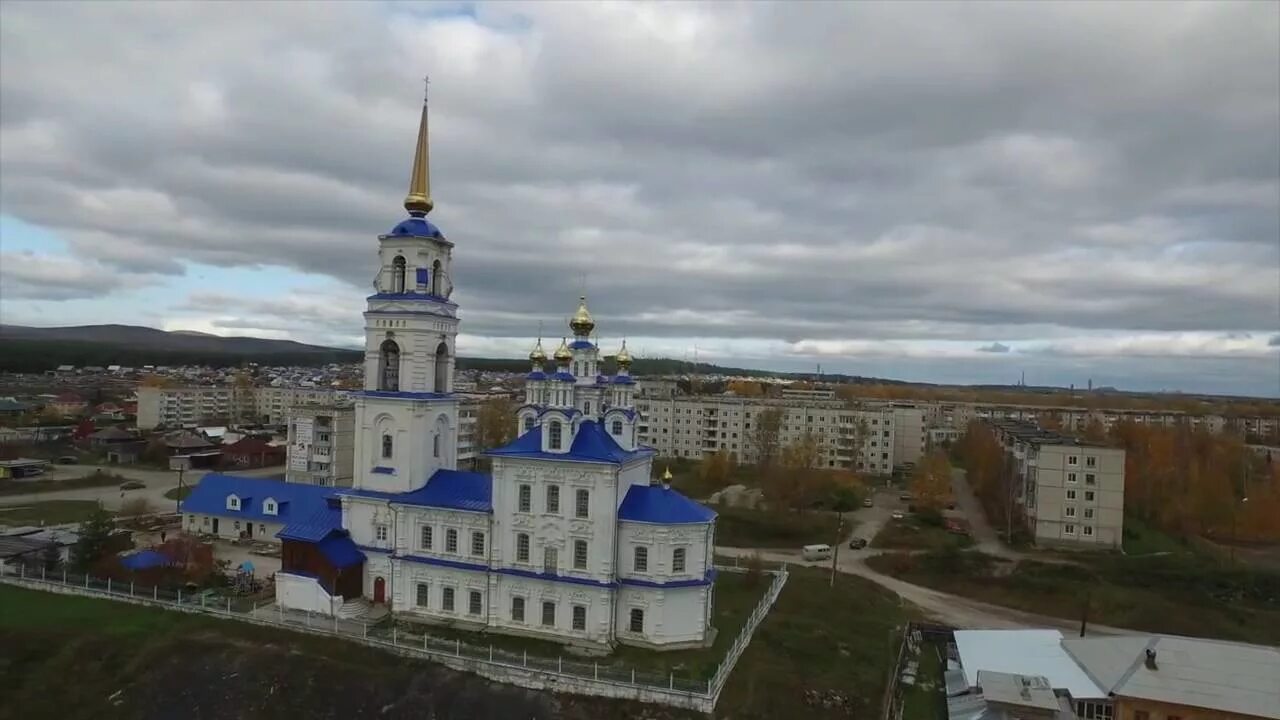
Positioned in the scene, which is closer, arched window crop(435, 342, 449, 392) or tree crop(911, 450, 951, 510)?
arched window crop(435, 342, 449, 392)

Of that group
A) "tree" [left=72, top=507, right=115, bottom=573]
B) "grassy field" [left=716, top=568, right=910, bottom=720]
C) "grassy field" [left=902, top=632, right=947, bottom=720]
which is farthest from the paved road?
"grassy field" [left=902, top=632, right=947, bottom=720]

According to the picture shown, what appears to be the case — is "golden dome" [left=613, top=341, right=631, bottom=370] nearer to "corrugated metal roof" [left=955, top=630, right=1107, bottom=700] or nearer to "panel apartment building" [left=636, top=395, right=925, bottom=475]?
"corrugated metal roof" [left=955, top=630, right=1107, bottom=700]

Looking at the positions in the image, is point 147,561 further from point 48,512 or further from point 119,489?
point 119,489

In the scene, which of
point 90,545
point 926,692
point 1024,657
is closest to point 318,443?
point 90,545

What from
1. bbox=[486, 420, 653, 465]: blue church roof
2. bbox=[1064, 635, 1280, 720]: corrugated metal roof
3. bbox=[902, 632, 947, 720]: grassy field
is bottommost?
bbox=[902, 632, 947, 720]: grassy field

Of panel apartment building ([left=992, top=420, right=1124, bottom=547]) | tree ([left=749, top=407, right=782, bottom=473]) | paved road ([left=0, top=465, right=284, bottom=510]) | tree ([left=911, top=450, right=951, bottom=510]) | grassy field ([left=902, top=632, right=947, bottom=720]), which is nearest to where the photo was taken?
grassy field ([left=902, top=632, right=947, bottom=720])

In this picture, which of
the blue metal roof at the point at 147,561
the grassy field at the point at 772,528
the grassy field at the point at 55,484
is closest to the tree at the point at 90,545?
the blue metal roof at the point at 147,561

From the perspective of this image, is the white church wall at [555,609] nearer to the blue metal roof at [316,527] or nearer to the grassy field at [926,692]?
the blue metal roof at [316,527]
